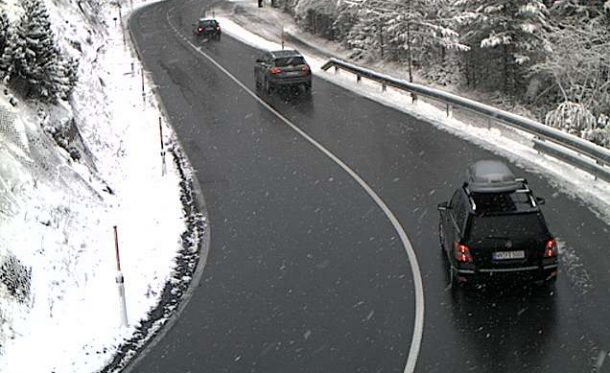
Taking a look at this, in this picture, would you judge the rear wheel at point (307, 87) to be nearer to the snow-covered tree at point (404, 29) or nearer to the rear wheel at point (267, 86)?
the rear wheel at point (267, 86)

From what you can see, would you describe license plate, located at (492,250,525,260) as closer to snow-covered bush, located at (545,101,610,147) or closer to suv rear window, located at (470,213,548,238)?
suv rear window, located at (470,213,548,238)

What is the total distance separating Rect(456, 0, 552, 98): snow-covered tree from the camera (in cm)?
3322

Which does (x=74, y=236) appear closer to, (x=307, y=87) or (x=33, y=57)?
(x=33, y=57)

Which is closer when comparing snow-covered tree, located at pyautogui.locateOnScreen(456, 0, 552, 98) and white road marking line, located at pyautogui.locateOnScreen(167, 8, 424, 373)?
white road marking line, located at pyautogui.locateOnScreen(167, 8, 424, 373)

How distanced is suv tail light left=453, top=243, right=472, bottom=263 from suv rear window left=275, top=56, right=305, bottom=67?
1918 centimetres

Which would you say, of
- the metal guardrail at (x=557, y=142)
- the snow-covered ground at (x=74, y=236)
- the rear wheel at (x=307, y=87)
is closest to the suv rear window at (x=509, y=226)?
the snow-covered ground at (x=74, y=236)

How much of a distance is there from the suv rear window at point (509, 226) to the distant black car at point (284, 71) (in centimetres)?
1874

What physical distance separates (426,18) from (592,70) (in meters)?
12.8

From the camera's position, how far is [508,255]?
10.3 metres

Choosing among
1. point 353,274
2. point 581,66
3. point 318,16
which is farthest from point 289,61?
point 318,16

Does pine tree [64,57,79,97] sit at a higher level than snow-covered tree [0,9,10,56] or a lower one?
lower

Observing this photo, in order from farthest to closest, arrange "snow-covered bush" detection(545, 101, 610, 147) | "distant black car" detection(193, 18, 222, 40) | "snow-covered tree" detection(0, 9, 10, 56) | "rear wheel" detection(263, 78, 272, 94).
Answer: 1. "distant black car" detection(193, 18, 222, 40)
2. "rear wheel" detection(263, 78, 272, 94)
3. "snow-covered bush" detection(545, 101, 610, 147)
4. "snow-covered tree" detection(0, 9, 10, 56)

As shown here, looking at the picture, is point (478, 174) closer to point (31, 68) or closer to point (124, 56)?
point (31, 68)

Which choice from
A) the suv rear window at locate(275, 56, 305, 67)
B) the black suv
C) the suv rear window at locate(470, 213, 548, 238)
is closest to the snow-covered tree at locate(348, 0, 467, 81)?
the suv rear window at locate(275, 56, 305, 67)
